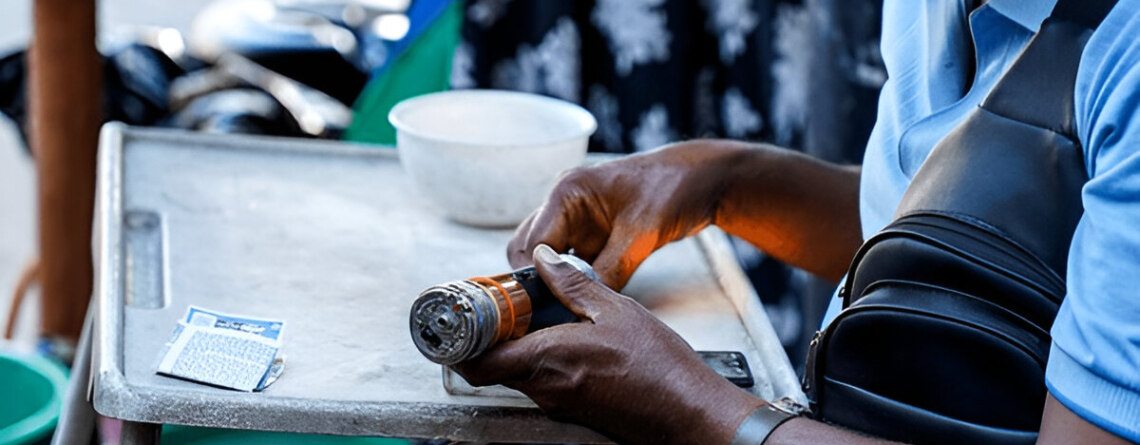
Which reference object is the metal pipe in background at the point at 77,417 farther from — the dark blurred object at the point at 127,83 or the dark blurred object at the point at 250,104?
the dark blurred object at the point at 127,83

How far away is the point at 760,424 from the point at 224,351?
469 millimetres

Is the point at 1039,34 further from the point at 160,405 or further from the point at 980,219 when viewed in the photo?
the point at 160,405

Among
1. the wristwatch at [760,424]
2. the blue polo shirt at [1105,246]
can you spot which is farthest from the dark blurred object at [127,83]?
the blue polo shirt at [1105,246]

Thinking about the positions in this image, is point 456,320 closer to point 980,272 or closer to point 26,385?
point 980,272

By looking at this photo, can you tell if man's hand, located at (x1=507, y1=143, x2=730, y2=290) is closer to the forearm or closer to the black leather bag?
the forearm

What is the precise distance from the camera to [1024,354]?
921mm

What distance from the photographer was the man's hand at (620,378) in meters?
1.00

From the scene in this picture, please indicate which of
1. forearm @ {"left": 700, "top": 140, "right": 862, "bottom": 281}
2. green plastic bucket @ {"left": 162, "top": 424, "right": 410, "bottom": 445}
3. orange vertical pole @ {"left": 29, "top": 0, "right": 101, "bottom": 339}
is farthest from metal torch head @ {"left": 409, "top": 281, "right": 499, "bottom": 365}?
orange vertical pole @ {"left": 29, "top": 0, "right": 101, "bottom": 339}

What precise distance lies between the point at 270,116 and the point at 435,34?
0.37 m

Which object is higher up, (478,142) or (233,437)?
(478,142)

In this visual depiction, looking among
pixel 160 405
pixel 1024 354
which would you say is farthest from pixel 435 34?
pixel 1024 354

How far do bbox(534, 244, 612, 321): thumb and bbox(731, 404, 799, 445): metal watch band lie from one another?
15 centimetres

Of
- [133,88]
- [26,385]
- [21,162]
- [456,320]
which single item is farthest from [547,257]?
[21,162]

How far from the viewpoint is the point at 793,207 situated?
1.46m
